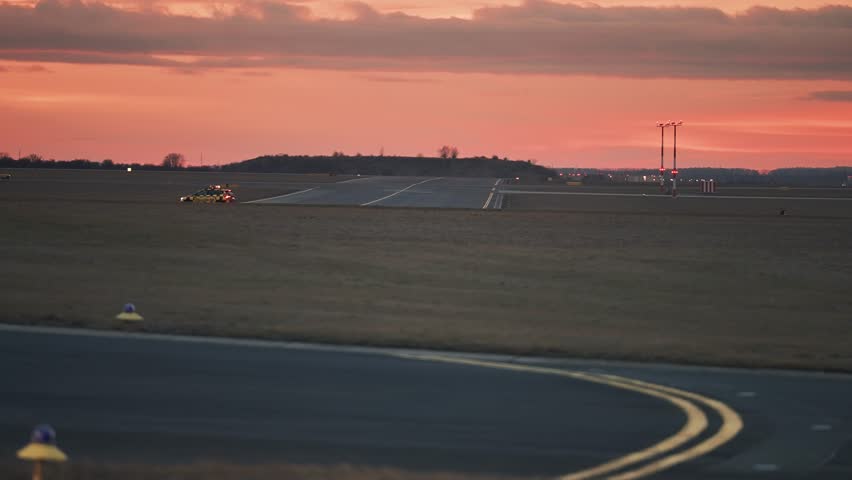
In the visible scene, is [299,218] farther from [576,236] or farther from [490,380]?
[490,380]

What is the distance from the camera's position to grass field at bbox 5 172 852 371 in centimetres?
2109

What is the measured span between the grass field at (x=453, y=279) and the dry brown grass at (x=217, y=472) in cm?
876

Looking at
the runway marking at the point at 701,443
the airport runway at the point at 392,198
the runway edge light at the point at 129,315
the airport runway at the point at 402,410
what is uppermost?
the airport runway at the point at 392,198

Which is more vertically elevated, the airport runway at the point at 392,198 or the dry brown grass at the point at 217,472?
the airport runway at the point at 392,198

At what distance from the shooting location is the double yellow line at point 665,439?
1077 centimetres

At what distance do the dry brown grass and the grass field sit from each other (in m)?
8.76

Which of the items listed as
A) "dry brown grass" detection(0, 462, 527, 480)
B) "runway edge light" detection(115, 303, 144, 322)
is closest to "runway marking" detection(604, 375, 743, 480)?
"dry brown grass" detection(0, 462, 527, 480)

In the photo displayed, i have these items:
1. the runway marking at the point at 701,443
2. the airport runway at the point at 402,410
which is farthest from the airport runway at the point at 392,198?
the runway marking at the point at 701,443

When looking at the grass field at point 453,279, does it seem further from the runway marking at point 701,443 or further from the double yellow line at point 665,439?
the runway marking at point 701,443

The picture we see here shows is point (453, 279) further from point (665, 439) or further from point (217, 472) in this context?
point (217, 472)

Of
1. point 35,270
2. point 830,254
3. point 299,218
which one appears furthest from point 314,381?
point 299,218

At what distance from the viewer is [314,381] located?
605 inches

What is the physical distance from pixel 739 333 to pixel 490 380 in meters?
9.22

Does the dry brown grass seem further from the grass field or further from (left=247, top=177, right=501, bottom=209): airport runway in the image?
(left=247, top=177, right=501, bottom=209): airport runway
